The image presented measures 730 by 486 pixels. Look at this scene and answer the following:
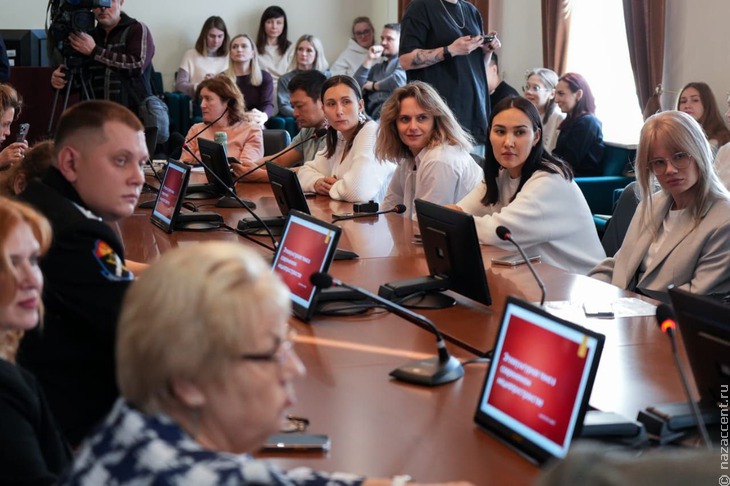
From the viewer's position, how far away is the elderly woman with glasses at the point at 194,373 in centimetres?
105

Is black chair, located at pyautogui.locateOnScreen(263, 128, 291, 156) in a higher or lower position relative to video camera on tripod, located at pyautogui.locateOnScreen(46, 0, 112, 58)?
lower

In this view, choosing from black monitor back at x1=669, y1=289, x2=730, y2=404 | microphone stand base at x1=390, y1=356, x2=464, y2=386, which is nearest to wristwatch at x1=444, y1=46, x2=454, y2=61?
microphone stand base at x1=390, y1=356, x2=464, y2=386

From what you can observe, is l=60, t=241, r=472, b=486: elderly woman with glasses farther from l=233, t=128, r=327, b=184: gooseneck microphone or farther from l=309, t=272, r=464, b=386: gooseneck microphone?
l=233, t=128, r=327, b=184: gooseneck microphone

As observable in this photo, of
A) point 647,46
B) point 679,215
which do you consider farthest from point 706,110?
point 679,215

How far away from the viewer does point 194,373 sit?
106 cm

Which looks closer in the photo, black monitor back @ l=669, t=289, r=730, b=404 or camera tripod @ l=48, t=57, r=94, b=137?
black monitor back @ l=669, t=289, r=730, b=404

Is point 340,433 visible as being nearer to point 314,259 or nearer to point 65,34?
point 314,259

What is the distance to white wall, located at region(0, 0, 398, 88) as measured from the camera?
9.04 meters

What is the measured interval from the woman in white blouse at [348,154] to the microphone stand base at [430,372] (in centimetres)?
254

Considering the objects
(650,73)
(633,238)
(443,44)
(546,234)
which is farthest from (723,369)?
(650,73)

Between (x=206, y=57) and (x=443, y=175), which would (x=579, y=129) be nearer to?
(x=443, y=175)

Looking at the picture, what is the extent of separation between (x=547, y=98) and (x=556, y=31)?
0.59 meters

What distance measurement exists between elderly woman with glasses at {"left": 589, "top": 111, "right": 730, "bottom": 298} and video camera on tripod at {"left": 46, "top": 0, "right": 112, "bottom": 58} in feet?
12.6

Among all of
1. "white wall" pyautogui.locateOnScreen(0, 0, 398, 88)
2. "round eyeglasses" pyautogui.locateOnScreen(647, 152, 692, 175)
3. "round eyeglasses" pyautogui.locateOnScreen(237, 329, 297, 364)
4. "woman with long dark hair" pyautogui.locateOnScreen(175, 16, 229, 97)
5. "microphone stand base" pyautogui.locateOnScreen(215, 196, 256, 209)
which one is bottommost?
"microphone stand base" pyautogui.locateOnScreen(215, 196, 256, 209)
